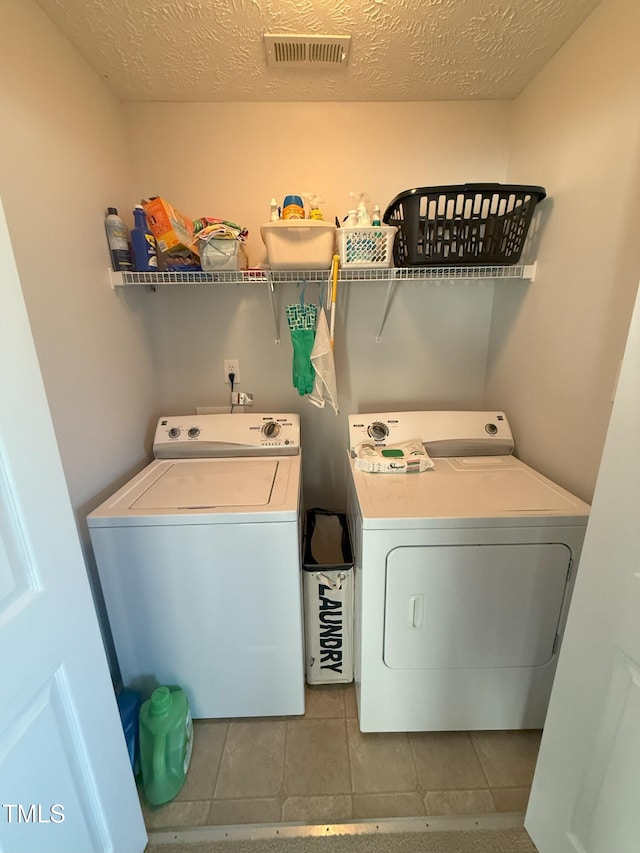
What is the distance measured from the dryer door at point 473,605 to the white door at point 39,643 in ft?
2.78

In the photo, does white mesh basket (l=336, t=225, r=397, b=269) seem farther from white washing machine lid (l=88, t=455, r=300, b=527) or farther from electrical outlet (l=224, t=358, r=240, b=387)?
white washing machine lid (l=88, t=455, r=300, b=527)

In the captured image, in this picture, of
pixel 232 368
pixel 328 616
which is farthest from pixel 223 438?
pixel 328 616

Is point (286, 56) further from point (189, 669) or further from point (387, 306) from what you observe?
point (189, 669)

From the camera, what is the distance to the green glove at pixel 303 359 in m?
1.59

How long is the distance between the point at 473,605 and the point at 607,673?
422mm

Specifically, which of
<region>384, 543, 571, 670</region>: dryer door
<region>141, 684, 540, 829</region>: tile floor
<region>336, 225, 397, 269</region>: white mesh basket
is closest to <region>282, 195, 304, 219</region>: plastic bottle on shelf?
<region>336, 225, 397, 269</region>: white mesh basket

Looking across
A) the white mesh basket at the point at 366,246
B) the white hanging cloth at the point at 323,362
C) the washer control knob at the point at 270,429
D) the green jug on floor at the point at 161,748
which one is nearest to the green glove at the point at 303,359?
the white hanging cloth at the point at 323,362

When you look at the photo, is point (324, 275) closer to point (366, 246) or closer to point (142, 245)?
point (366, 246)

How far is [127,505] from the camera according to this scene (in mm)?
1239

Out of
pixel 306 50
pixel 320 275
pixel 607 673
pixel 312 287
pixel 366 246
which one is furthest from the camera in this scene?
pixel 312 287

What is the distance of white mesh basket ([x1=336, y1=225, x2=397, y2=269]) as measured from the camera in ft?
A: 4.60

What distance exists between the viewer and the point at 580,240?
4.07ft

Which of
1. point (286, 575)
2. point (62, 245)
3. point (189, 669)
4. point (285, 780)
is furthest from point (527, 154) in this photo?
point (285, 780)

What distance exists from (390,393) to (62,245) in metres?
1.53
